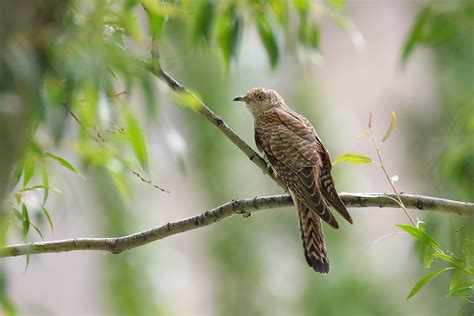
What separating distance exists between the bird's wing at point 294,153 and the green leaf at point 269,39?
2.78 ft

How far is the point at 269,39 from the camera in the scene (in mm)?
2684

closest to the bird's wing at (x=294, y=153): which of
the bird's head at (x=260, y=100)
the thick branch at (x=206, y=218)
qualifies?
the bird's head at (x=260, y=100)

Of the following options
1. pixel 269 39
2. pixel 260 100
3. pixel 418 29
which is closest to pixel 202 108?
pixel 269 39

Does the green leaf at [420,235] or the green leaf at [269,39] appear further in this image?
the green leaf at [269,39]

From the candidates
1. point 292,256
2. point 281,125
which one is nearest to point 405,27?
point 292,256

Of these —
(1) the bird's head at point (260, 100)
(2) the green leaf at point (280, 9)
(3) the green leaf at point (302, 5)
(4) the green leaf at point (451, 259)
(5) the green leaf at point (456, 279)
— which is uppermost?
(1) the bird's head at point (260, 100)

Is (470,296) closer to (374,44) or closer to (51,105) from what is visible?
(51,105)

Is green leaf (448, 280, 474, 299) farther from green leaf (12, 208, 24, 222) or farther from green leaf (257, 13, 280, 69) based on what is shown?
green leaf (12, 208, 24, 222)

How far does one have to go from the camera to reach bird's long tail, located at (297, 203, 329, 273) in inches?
136

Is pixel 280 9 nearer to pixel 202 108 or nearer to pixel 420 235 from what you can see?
pixel 202 108

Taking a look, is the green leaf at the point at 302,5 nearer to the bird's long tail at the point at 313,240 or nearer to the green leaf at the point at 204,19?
the green leaf at the point at 204,19

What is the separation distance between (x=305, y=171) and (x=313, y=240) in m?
0.31

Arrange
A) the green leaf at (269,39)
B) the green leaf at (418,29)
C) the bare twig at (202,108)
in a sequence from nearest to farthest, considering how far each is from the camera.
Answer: the bare twig at (202,108) → the green leaf at (269,39) → the green leaf at (418,29)

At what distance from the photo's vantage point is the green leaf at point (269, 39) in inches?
104
